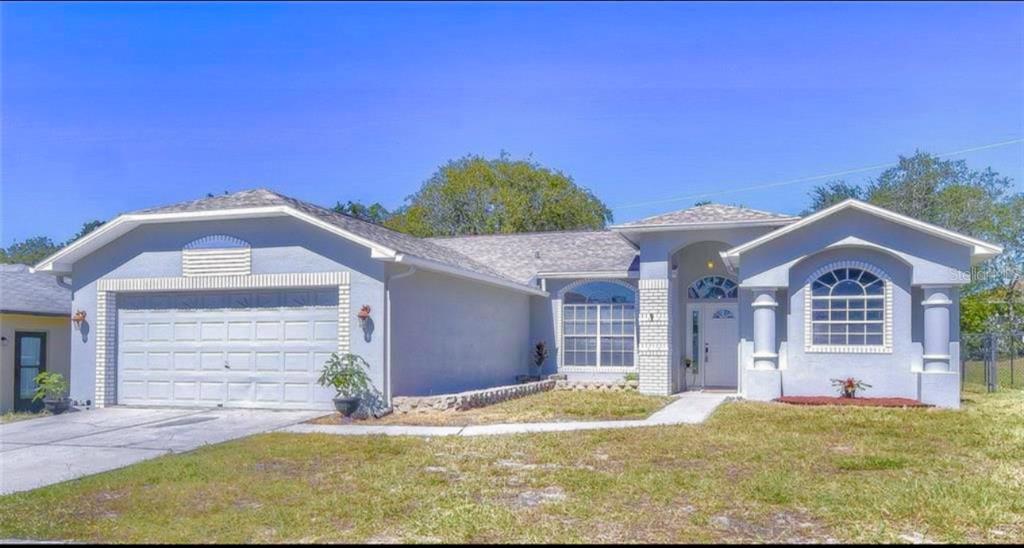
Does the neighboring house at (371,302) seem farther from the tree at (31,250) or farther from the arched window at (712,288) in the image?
the tree at (31,250)

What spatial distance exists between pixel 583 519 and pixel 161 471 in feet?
16.8

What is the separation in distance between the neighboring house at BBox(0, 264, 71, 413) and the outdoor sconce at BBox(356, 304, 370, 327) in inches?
293

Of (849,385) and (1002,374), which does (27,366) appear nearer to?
(849,385)

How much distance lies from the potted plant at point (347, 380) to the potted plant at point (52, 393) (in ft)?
18.0

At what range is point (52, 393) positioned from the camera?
1623 cm

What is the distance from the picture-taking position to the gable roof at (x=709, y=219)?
18156 mm

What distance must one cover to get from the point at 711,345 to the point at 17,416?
15300 millimetres

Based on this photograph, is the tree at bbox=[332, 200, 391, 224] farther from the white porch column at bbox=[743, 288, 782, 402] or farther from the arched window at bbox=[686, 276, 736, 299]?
the white porch column at bbox=[743, 288, 782, 402]

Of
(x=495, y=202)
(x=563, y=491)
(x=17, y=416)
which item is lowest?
(x=17, y=416)

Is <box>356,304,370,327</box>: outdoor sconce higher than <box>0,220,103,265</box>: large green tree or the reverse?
the reverse

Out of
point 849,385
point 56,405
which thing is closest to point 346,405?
point 56,405

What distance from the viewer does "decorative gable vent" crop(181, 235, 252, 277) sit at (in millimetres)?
15945

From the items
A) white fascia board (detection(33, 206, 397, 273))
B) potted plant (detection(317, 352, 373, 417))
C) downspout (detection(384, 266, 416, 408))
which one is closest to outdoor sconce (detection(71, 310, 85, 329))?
white fascia board (detection(33, 206, 397, 273))

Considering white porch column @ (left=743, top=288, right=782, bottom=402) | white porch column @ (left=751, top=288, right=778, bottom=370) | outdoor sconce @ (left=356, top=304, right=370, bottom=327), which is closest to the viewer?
outdoor sconce @ (left=356, top=304, right=370, bottom=327)
